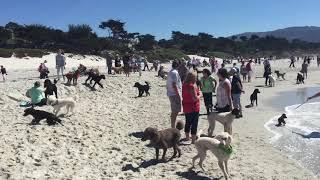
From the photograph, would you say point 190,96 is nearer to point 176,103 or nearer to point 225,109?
point 176,103

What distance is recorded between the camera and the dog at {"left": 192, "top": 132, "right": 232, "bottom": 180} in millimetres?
8859

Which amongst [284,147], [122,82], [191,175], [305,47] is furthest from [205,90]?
[305,47]

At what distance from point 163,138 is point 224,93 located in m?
2.57

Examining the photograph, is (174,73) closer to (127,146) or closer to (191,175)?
(127,146)

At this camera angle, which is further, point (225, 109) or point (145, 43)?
point (145, 43)

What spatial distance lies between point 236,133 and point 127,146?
3731 mm

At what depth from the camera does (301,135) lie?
14.1 m

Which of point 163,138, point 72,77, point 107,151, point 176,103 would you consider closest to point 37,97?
point 72,77

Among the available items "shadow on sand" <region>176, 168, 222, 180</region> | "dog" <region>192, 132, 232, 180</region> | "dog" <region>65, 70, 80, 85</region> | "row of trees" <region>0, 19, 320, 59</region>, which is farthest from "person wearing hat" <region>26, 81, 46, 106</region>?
"row of trees" <region>0, 19, 320, 59</region>

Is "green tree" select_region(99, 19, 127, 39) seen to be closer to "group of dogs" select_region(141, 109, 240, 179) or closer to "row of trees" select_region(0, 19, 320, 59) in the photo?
"row of trees" select_region(0, 19, 320, 59)

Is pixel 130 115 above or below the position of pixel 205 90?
below

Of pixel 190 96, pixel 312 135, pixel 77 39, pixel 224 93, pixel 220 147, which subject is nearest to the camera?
pixel 220 147

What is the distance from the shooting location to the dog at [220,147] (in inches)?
349

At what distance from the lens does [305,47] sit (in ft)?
562
